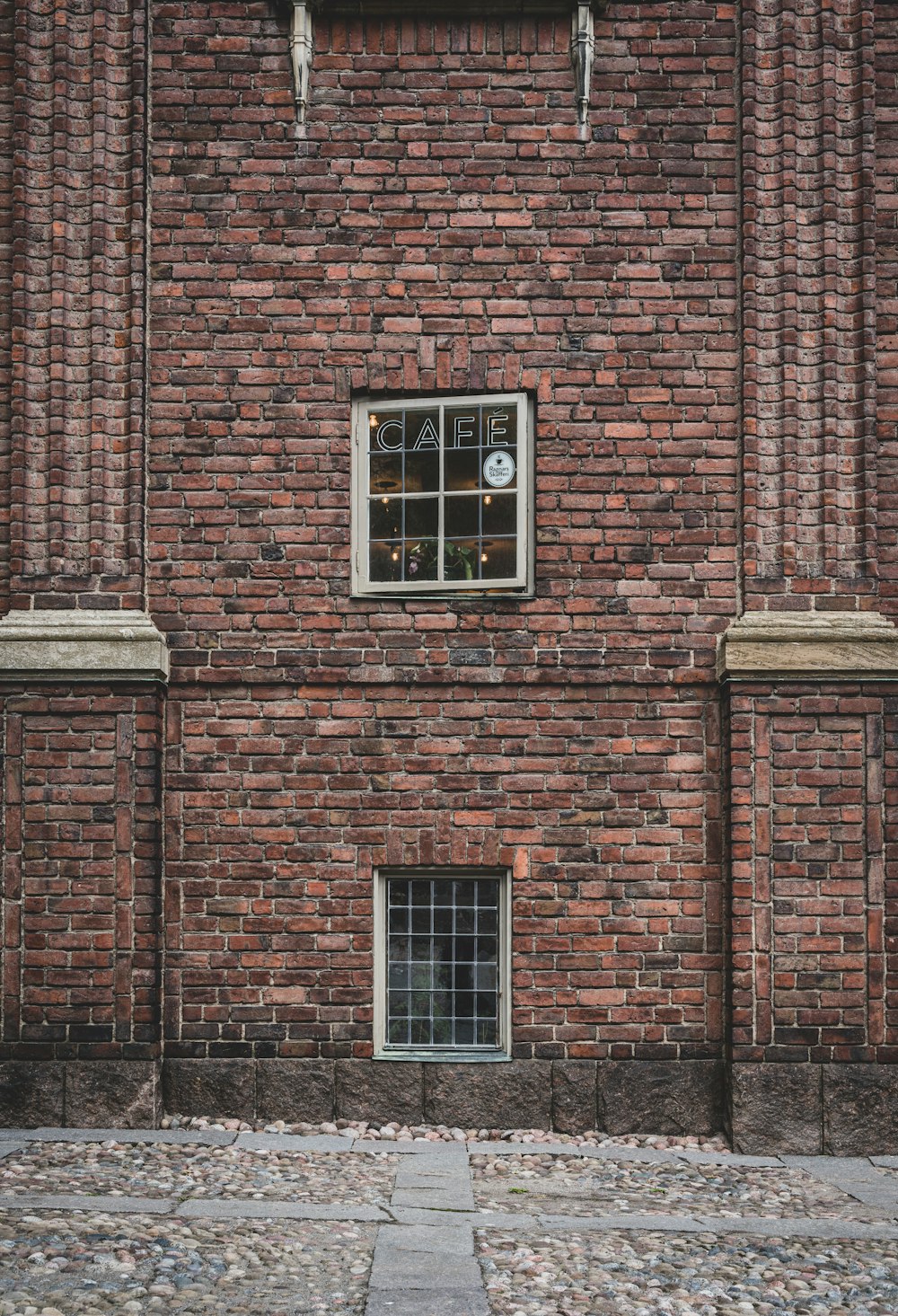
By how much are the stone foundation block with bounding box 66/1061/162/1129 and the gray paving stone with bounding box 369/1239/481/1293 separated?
2.77 metres

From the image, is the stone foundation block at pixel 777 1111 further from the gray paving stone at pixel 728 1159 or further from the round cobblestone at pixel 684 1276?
the round cobblestone at pixel 684 1276

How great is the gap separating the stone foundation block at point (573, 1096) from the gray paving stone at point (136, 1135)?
6.47 ft

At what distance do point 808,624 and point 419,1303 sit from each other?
15.6ft

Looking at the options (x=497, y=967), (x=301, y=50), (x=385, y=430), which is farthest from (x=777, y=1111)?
(x=301, y=50)

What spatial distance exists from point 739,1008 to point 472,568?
10.5 feet

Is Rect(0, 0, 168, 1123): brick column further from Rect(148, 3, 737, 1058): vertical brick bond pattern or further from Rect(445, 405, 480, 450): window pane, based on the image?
Rect(445, 405, 480, 450): window pane

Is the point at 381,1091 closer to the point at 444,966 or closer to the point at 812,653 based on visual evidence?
the point at 444,966

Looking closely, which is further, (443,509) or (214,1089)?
(443,509)

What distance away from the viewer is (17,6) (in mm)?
8445

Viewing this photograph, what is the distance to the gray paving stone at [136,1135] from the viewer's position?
7.64 meters

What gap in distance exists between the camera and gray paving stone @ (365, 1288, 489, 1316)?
483cm

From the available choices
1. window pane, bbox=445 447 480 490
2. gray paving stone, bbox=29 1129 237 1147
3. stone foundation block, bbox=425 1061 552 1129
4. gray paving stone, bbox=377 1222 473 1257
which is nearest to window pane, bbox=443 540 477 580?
window pane, bbox=445 447 480 490

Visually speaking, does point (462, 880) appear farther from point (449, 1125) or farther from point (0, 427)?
point (0, 427)

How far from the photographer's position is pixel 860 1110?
25.7 feet
